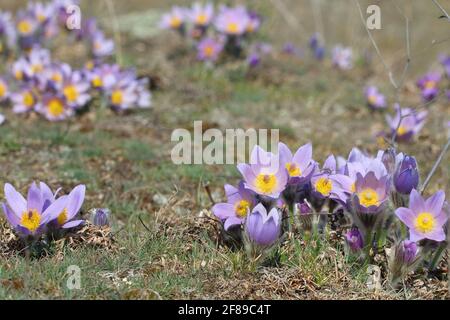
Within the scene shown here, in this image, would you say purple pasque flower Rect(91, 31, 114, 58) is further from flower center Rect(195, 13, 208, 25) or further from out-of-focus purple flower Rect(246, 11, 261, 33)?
out-of-focus purple flower Rect(246, 11, 261, 33)

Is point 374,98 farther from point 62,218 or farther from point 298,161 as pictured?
point 62,218

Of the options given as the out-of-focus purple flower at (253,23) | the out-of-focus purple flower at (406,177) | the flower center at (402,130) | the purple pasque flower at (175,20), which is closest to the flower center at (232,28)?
the out-of-focus purple flower at (253,23)

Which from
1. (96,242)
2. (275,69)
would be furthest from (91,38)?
(96,242)

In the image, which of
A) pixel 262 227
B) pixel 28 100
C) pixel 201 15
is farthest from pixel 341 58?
pixel 262 227

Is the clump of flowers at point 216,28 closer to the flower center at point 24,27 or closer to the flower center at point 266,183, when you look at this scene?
the flower center at point 24,27

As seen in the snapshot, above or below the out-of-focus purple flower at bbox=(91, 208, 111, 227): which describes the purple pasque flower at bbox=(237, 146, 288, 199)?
above

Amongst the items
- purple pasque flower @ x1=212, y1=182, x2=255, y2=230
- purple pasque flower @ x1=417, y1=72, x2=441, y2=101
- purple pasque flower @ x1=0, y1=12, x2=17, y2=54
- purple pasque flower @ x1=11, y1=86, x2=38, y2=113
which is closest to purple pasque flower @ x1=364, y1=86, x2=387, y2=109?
purple pasque flower @ x1=417, y1=72, x2=441, y2=101
